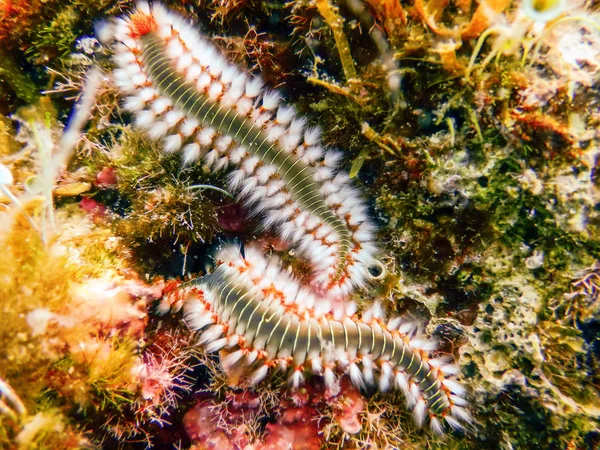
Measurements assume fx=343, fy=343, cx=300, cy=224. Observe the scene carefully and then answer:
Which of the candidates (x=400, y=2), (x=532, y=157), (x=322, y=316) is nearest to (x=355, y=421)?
(x=322, y=316)

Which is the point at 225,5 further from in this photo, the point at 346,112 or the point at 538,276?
the point at 538,276

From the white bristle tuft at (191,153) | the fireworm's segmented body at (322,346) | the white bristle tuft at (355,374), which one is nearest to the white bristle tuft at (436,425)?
the fireworm's segmented body at (322,346)

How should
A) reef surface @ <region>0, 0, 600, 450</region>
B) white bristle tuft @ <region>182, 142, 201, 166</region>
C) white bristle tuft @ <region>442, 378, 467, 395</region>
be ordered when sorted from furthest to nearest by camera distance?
white bristle tuft @ <region>182, 142, 201, 166</region>
white bristle tuft @ <region>442, 378, 467, 395</region>
reef surface @ <region>0, 0, 600, 450</region>

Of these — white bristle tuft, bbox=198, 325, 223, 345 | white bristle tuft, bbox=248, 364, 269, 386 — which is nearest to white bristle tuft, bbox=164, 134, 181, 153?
white bristle tuft, bbox=198, 325, 223, 345

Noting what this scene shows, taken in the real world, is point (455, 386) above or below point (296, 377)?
above

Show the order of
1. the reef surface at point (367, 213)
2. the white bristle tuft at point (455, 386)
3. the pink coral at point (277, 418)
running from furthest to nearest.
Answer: the pink coral at point (277, 418), the white bristle tuft at point (455, 386), the reef surface at point (367, 213)

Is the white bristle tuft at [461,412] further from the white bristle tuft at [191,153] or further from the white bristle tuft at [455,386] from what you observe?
the white bristle tuft at [191,153]

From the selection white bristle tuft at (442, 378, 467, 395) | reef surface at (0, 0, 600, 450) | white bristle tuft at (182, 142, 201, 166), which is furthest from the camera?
white bristle tuft at (182, 142, 201, 166)

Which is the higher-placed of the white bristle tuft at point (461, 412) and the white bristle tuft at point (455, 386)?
the white bristle tuft at point (455, 386)

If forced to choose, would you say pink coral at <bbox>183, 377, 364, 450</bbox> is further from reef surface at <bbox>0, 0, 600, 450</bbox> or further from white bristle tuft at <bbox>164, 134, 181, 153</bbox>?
white bristle tuft at <bbox>164, 134, 181, 153</bbox>

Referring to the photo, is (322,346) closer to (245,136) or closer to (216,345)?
(216,345)

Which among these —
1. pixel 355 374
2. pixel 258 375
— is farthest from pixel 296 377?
pixel 355 374

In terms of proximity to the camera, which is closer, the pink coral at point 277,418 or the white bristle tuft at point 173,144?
the pink coral at point 277,418
